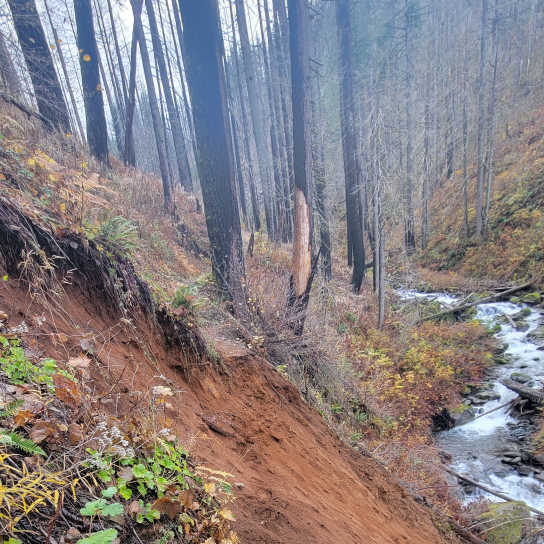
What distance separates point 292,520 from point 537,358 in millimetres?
11712

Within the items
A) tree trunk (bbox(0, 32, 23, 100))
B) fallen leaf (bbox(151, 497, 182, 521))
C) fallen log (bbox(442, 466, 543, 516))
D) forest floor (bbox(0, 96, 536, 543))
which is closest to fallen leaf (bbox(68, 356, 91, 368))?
forest floor (bbox(0, 96, 536, 543))

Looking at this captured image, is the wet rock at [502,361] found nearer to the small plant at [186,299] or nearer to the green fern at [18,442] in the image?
the small plant at [186,299]

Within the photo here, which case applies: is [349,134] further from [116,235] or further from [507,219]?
[507,219]

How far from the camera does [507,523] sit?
211 inches

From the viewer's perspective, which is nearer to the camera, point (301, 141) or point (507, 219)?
point (301, 141)

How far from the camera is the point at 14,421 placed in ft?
4.99

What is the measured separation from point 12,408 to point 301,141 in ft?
24.7

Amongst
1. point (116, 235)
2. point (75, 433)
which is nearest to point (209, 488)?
point (75, 433)

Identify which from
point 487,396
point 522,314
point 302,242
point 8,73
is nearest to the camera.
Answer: point 8,73

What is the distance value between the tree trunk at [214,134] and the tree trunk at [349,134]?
23.8ft

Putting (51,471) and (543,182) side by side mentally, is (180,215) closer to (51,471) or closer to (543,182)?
(51,471)

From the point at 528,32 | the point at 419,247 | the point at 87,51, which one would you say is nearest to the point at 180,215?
the point at 87,51

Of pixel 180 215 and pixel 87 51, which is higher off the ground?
pixel 87 51

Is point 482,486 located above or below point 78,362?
below
